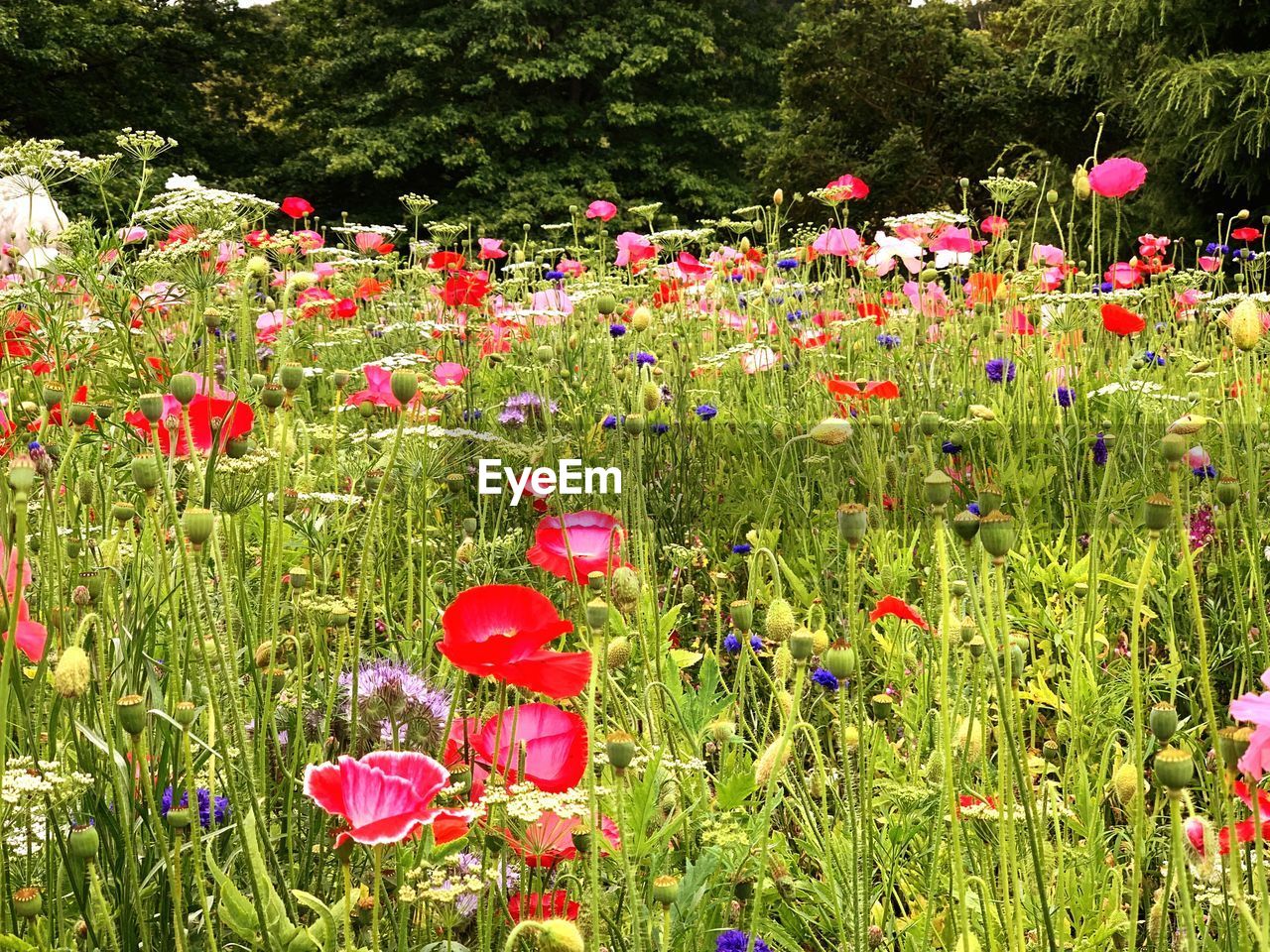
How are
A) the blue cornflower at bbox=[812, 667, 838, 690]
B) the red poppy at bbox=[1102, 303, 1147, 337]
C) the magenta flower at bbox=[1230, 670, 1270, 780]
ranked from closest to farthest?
the magenta flower at bbox=[1230, 670, 1270, 780]
the blue cornflower at bbox=[812, 667, 838, 690]
the red poppy at bbox=[1102, 303, 1147, 337]

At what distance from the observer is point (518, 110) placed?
54.0 ft

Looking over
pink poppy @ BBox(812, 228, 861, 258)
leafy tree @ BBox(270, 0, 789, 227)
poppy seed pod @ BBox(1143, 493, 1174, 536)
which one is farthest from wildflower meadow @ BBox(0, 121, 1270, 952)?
leafy tree @ BBox(270, 0, 789, 227)

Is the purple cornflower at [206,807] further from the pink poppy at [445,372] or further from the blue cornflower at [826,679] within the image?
the pink poppy at [445,372]

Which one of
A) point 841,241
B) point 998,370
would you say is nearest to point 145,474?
point 998,370

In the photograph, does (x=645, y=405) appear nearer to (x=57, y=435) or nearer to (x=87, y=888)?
(x=87, y=888)

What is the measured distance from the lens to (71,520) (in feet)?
6.14

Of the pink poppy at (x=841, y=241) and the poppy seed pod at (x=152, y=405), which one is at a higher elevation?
the pink poppy at (x=841, y=241)

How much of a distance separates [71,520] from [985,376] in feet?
7.85

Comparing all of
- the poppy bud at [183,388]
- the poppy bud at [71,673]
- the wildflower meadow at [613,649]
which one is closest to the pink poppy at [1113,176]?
the wildflower meadow at [613,649]

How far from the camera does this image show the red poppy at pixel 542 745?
1.04 m

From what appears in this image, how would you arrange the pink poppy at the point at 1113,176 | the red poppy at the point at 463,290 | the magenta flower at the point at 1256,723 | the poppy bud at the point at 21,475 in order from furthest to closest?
the red poppy at the point at 463,290
the pink poppy at the point at 1113,176
the poppy bud at the point at 21,475
the magenta flower at the point at 1256,723

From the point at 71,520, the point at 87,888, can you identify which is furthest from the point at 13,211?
the point at 87,888

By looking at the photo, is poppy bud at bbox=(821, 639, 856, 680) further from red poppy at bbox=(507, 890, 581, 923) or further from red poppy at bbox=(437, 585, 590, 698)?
red poppy at bbox=(507, 890, 581, 923)

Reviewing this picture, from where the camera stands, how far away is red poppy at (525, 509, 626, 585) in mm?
1313
